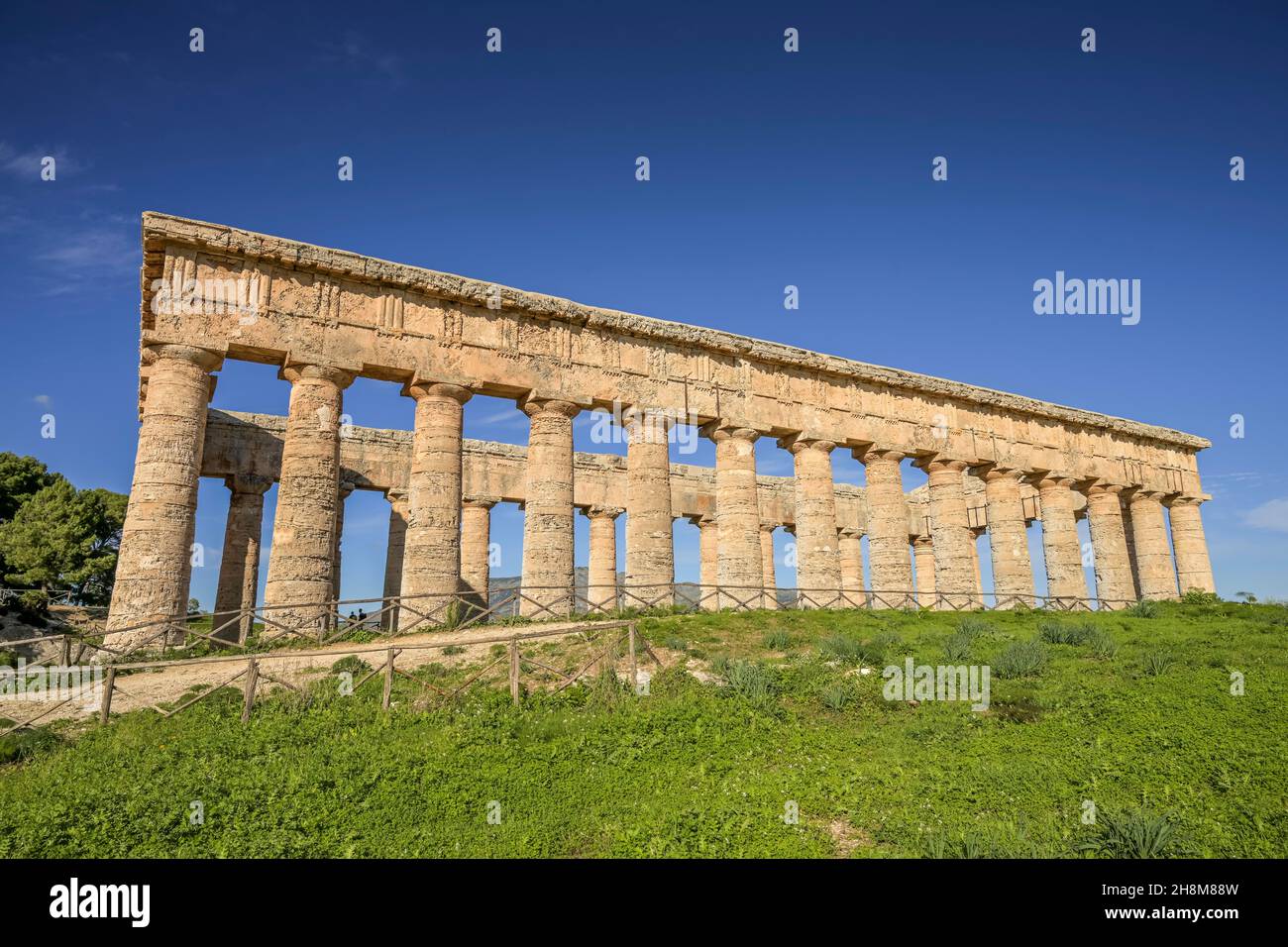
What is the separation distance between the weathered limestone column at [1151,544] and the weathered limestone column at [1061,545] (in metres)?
5.48

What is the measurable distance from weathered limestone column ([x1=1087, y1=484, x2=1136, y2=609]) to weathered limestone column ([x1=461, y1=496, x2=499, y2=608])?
24.6 metres

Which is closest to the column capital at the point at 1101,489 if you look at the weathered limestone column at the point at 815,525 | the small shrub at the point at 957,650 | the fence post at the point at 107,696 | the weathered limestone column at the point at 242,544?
the weathered limestone column at the point at 815,525

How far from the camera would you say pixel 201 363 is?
19.4m

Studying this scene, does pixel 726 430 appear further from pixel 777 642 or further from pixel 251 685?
pixel 251 685

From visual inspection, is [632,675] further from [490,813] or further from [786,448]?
[786,448]

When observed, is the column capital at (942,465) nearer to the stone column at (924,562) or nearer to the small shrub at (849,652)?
the stone column at (924,562)

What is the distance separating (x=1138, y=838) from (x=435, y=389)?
18774 mm

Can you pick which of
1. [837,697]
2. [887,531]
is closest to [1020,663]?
[837,697]

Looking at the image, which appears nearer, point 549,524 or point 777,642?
point 777,642

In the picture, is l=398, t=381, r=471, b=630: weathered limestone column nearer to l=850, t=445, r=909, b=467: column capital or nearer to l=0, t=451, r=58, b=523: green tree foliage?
l=850, t=445, r=909, b=467: column capital

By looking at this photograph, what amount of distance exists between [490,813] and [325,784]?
228 cm

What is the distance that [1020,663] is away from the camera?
13.8 meters

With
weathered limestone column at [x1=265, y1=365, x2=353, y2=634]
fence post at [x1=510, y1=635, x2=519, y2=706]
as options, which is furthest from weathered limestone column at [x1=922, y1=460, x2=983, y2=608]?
weathered limestone column at [x1=265, y1=365, x2=353, y2=634]

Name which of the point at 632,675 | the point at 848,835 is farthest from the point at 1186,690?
the point at 632,675
